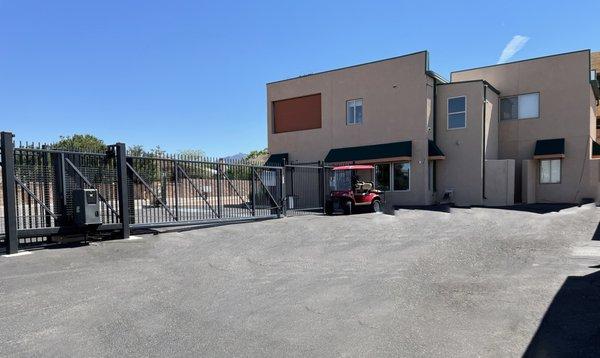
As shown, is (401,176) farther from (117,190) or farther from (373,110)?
(117,190)

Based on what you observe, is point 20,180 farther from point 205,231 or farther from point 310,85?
point 310,85

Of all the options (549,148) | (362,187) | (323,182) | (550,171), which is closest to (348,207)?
(362,187)

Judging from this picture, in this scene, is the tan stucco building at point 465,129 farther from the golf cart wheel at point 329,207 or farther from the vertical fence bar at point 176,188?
the vertical fence bar at point 176,188

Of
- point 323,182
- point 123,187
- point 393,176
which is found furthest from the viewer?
point 393,176

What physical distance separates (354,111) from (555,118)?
11664 mm

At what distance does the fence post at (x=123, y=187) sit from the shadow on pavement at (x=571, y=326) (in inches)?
369

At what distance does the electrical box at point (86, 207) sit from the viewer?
9.76 meters

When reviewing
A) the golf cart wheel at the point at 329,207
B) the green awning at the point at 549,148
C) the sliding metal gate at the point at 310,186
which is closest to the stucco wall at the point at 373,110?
the sliding metal gate at the point at 310,186

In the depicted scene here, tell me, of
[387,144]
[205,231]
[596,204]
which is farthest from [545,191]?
[205,231]

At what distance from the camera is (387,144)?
2441cm

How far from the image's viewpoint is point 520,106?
26406 mm

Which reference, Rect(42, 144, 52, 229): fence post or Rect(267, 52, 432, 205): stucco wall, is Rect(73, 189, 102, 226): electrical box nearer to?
Rect(42, 144, 52, 229): fence post

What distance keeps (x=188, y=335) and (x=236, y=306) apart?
3.71 ft

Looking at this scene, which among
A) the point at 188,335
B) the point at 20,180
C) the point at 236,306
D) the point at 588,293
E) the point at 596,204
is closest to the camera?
the point at 188,335
